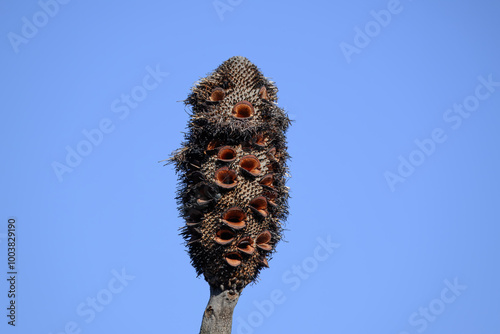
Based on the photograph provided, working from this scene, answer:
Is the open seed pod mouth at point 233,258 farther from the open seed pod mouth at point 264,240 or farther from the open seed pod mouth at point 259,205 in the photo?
the open seed pod mouth at point 259,205

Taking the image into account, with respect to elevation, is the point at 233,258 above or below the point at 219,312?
above

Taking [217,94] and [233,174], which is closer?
[233,174]

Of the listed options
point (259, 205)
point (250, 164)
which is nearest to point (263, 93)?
point (250, 164)

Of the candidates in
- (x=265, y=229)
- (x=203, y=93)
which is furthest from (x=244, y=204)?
(x=203, y=93)

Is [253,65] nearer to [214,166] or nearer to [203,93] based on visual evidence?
[203,93]

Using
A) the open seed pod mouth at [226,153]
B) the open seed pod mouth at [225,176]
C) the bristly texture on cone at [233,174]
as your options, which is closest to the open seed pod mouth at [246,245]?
the bristly texture on cone at [233,174]

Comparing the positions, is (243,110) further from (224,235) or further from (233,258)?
(233,258)
